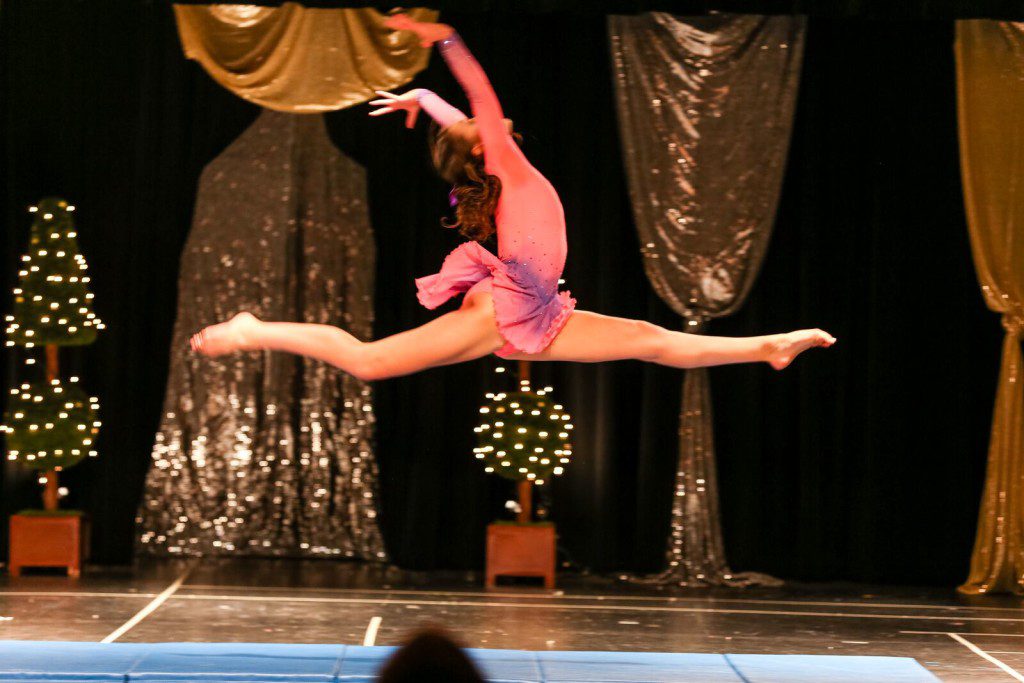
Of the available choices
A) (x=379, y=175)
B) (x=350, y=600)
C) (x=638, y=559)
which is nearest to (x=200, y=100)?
(x=379, y=175)

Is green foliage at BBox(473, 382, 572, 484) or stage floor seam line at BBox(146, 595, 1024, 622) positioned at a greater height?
green foliage at BBox(473, 382, 572, 484)

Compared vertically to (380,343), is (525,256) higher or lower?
higher

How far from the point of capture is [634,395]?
754cm

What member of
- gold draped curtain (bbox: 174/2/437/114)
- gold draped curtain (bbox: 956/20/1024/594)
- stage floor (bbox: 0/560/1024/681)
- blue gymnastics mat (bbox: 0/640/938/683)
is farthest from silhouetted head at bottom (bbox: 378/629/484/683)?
gold draped curtain (bbox: 956/20/1024/594)

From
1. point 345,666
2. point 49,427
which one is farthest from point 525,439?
point 345,666

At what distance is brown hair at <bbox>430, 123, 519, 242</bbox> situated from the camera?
4.05 m

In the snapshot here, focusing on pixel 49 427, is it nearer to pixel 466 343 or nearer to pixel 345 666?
pixel 345 666

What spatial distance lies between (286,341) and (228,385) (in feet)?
12.0

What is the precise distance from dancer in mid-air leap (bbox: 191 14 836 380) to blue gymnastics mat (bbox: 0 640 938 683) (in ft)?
3.29

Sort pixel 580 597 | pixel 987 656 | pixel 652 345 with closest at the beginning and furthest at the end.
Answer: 1. pixel 652 345
2. pixel 987 656
3. pixel 580 597

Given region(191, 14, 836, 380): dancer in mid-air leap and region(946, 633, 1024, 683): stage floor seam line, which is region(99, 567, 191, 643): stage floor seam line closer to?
region(191, 14, 836, 380): dancer in mid-air leap

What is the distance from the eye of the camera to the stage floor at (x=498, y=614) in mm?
5645

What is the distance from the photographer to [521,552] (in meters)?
7.12

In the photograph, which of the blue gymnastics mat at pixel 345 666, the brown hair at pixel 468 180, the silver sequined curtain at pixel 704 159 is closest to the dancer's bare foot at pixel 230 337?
the brown hair at pixel 468 180
